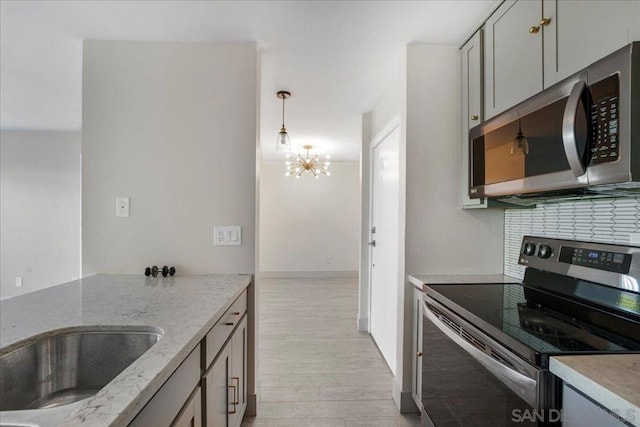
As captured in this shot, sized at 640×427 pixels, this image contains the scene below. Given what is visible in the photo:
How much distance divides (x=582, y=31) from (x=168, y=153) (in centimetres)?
215

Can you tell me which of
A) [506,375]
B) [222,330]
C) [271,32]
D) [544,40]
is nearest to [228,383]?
[222,330]

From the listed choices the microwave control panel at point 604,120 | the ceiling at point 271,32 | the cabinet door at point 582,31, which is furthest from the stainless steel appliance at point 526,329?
the ceiling at point 271,32

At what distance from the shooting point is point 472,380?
115 cm

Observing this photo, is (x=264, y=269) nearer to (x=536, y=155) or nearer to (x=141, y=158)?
(x=141, y=158)

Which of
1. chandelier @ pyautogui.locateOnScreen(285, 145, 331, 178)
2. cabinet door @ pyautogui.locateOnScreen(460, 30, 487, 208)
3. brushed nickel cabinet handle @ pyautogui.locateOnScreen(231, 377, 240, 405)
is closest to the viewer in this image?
brushed nickel cabinet handle @ pyautogui.locateOnScreen(231, 377, 240, 405)

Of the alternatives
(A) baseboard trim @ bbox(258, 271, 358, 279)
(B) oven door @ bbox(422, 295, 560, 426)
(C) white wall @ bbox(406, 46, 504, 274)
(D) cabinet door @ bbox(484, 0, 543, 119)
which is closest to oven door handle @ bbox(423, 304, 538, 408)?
(B) oven door @ bbox(422, 295, 560, 426)

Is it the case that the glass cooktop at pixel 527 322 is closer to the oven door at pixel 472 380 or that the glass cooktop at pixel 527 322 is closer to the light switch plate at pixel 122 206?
the oven door at pixel 472 380

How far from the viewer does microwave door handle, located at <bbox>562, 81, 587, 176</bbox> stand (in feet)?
3.17

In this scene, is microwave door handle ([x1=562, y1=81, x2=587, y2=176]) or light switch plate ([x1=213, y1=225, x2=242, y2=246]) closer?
microwave door handle ([x1=562, y1=81, x2=587, y2=176])

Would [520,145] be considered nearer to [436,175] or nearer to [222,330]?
[436,175]

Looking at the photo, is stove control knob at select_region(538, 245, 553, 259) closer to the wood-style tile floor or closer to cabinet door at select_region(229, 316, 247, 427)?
the wood-style tile floor

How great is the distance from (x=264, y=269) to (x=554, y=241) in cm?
516

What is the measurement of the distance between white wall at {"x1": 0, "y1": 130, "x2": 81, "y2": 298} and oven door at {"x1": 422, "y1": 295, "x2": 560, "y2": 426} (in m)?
4.51

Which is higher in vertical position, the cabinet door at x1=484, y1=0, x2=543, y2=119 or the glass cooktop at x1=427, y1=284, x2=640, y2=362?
the cabinet door at x1=484, y1=0, x2=543, y2=119
